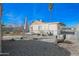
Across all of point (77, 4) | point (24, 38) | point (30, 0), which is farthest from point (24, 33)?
point (77, 4)

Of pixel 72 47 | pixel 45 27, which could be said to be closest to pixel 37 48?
pixel 45 27

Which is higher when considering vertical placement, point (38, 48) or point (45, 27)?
point (45, 27)

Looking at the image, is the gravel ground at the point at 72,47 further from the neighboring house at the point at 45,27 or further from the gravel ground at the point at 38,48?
the neighboring house at the point at 45,27

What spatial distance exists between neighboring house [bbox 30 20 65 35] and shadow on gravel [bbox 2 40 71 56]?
6.3 inches

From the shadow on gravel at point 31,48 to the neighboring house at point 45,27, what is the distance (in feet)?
0.53

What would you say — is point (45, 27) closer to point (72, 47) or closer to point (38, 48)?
point (38, 48)

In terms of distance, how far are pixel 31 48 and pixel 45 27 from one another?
35 centimetres

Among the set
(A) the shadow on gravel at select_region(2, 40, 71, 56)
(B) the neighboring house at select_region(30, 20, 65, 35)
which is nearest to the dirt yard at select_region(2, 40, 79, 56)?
(A) the shadow on gravel at select_region(2, 40, 71, 56)

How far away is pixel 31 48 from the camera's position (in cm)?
572

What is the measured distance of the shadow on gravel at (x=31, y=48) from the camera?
5.70 m

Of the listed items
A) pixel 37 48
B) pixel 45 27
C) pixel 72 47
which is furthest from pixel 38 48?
pixel 72 47

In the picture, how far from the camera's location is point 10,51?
569cm

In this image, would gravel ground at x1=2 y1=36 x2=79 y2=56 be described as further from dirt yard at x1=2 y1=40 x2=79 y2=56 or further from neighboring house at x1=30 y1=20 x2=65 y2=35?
neighboring house at x1=30 y1=20 x2=65 y2=35

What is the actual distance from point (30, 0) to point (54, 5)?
0.34 m
